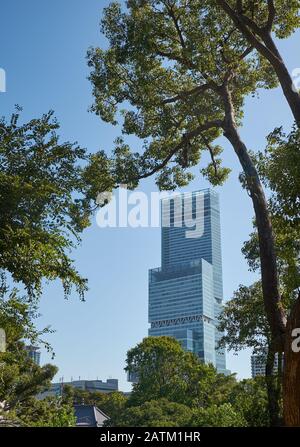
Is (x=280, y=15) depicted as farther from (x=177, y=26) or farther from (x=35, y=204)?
(x=35, y=204)

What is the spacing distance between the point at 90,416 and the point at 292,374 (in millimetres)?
23699

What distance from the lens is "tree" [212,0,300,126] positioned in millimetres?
6906

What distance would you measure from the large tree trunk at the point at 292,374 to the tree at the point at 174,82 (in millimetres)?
3115

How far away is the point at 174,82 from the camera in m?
10.6

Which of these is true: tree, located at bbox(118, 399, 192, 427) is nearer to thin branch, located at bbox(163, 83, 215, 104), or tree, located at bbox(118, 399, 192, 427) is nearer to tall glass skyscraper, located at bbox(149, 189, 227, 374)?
thin branch, located at bbox(163, 83, 215, 104)

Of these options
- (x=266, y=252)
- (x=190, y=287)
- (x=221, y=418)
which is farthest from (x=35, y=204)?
(x=190, y=287)

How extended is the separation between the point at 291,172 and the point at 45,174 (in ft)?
12.5

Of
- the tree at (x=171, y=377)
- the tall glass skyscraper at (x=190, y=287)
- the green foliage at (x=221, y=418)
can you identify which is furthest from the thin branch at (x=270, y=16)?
the tall glass skyscraper at (x=190, y=287)

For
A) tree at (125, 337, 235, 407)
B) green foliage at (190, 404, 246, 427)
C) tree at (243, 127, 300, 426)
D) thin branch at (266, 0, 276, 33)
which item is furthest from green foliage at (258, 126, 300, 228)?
tree at (125, 337, 235, 407)

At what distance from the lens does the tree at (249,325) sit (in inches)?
339

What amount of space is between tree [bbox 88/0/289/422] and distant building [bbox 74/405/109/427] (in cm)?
1827

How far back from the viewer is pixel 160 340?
79.5 feet

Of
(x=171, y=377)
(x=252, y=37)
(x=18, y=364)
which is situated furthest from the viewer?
(x=171, y=377)

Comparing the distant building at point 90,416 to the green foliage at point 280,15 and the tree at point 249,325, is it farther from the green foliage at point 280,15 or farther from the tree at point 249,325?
the green foliage at point 280,15
